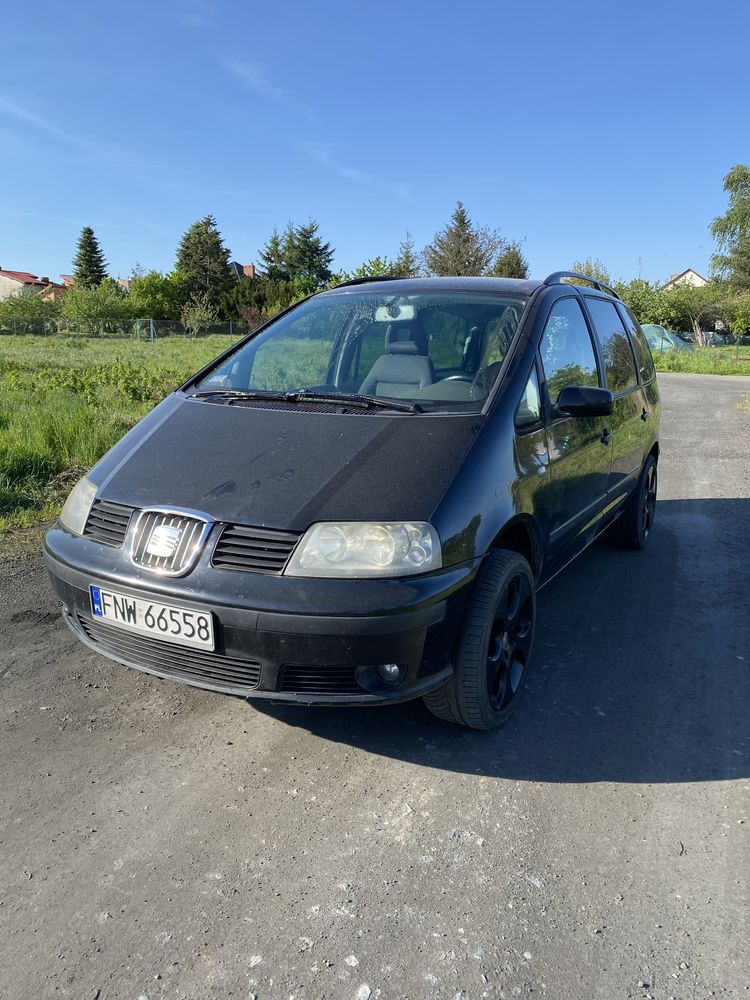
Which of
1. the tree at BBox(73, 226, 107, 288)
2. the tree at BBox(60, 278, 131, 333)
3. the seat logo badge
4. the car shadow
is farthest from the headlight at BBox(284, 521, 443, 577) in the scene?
the tree at BBox(73, 226, 107, 288)

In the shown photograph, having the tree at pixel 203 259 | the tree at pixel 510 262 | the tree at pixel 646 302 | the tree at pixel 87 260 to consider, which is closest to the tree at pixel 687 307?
the tree at pixel 646 302

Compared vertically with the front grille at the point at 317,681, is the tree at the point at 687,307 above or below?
above

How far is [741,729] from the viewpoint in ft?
10.1

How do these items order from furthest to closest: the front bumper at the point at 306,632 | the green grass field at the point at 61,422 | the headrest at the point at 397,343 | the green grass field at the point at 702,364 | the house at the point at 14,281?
the house at the point at 14,281 < the green grass field at the point at 702,364 < the green grass field at the point at 61,422 < the headrest at the point at 397,343 < the front bumper at the point at 306,632

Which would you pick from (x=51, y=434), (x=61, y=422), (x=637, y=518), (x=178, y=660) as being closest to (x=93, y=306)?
(x=61, y=422)

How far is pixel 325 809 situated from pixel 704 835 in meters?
1.21

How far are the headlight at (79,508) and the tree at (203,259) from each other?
71615 mm

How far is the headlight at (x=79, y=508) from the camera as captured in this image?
116 inches

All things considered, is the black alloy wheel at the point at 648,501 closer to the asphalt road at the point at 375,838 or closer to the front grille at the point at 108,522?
the asphalt road at the point at 375,838

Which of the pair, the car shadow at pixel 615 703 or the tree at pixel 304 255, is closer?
the car shadow at pixel 615 703

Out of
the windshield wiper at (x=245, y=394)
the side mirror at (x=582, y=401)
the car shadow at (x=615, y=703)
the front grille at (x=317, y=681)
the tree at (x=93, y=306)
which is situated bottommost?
the car shadow at (x=615, y=703)

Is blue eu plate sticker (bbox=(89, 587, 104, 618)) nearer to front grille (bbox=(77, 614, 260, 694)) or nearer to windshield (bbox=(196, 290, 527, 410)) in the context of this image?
front grille (bbox=(77, 614, 260, 694))

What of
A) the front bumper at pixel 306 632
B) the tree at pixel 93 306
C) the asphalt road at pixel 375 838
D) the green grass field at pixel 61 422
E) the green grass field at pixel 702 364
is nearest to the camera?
the asphalt road at pixel 375 838

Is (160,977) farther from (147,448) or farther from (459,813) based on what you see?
(147,448)
